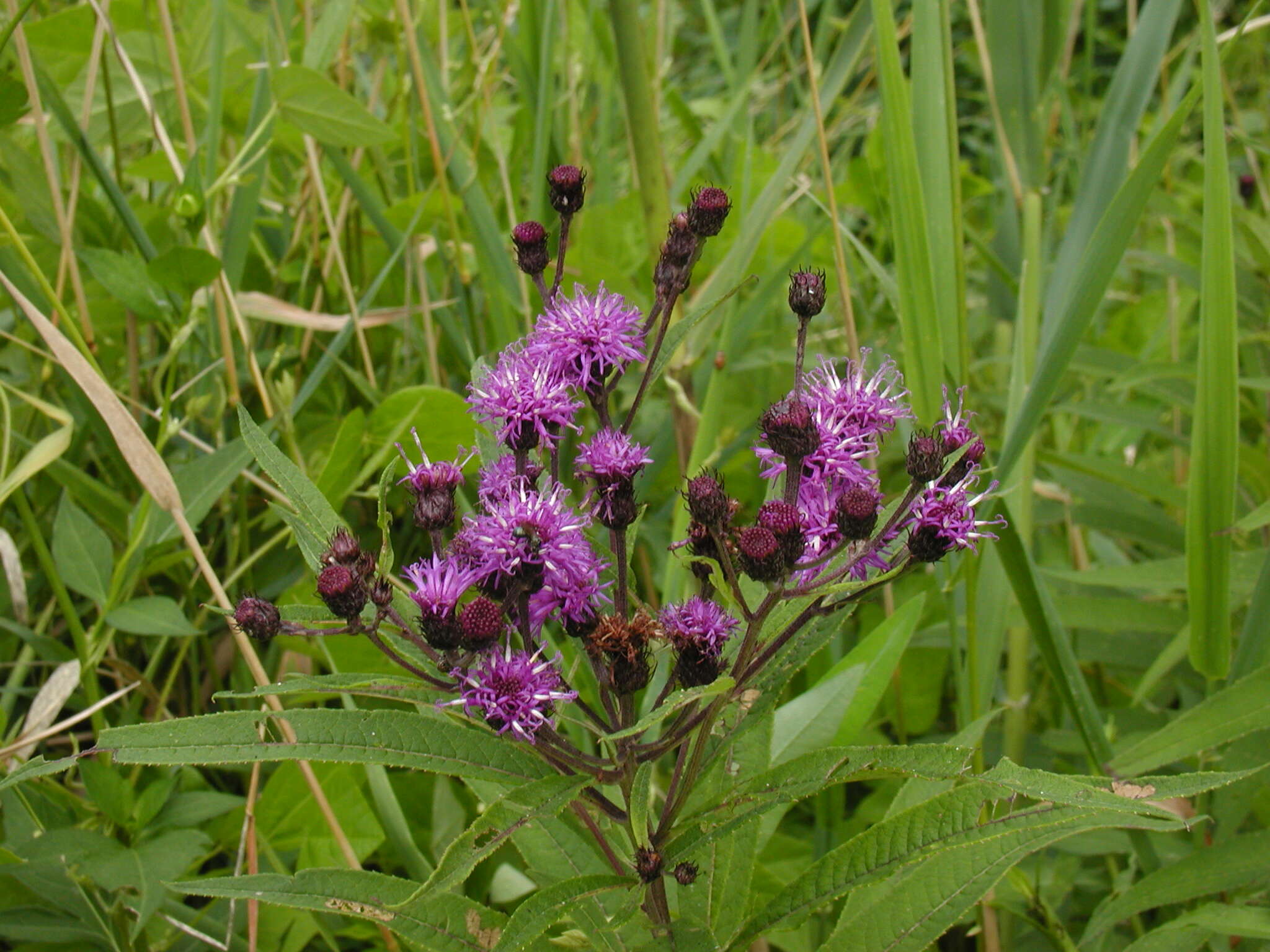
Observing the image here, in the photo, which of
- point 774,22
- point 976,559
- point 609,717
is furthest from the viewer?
point 774,22

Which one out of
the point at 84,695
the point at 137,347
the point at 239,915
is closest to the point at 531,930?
the point at 239,915

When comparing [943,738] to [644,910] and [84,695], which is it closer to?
[644,910]

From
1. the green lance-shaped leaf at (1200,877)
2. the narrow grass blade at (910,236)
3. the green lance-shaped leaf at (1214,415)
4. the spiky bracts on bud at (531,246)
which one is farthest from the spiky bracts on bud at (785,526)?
the green lance-shaped leaf at (1200,877)

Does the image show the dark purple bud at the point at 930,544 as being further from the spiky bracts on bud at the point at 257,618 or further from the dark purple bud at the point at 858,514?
the spiky bracts on bud at the point at 257,618

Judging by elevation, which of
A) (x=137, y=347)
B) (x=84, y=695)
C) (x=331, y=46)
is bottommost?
(x=84, y=695)

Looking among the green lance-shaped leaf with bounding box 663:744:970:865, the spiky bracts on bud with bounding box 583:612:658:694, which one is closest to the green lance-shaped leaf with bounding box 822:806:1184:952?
the green lance-shaped leaf with bounding box 663:744:970:865

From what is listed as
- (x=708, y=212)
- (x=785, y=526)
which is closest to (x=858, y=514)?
(x=785, y=526)

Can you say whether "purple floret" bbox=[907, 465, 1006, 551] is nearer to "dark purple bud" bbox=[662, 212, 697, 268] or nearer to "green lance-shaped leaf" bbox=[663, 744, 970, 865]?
"green lance-shaped leaf" bbox=[663, 744, 970, 865]

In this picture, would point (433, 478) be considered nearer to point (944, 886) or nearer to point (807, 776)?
point (807, 776)
